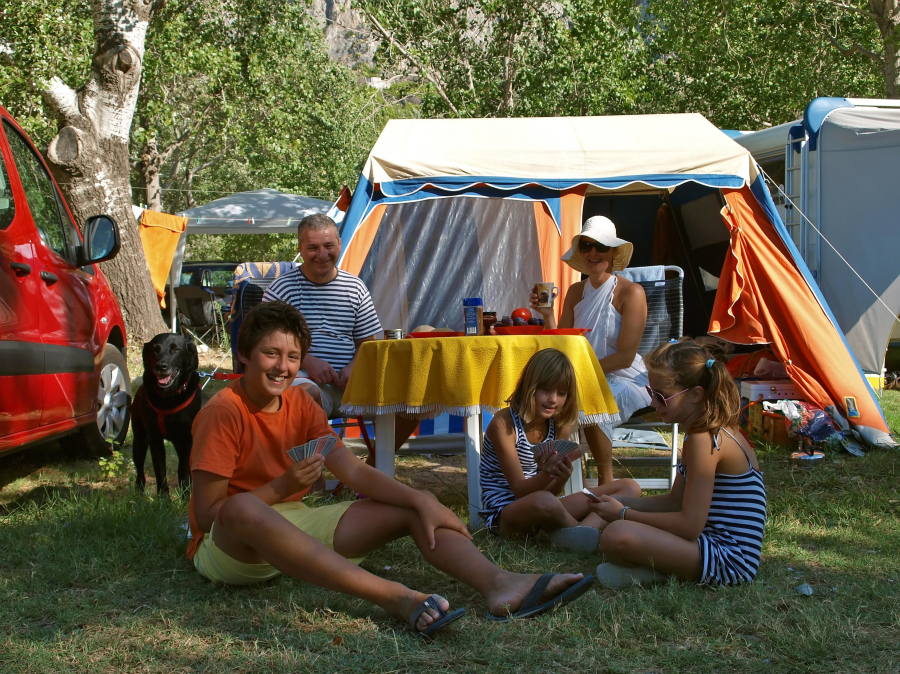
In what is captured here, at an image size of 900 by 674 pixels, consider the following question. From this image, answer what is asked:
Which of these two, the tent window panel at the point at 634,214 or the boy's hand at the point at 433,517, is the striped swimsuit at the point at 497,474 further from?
the tent window panel at the point at 634,214

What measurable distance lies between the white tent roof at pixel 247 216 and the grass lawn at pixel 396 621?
12.2 metres

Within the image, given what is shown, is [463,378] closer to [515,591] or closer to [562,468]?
[562,468]

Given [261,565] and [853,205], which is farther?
[853,205]

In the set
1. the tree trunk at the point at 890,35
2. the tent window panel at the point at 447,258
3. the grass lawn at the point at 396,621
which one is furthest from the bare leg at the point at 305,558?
the tree trunk at the point at 890,35

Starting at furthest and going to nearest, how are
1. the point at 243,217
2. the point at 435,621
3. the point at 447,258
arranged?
the point at 243,217 → the point at 447,258 → the point at 435,621

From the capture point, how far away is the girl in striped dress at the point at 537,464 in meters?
3.11

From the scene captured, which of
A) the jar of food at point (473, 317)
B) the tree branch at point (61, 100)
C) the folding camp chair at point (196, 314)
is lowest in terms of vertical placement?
the folding camp chair at point (196, 314)

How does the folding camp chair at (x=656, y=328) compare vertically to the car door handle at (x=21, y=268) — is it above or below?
below

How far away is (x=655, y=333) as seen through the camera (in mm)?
4785

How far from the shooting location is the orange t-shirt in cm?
247

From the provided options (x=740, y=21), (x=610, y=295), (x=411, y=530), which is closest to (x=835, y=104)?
(x=610, y=295)

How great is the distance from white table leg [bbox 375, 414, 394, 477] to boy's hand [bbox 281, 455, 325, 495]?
133 centimetres

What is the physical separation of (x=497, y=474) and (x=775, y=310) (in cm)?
339

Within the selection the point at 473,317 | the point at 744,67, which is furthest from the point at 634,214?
the point at 744,67
